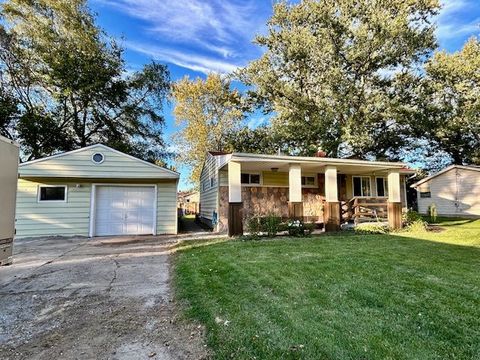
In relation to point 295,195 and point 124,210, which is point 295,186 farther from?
point 124,210

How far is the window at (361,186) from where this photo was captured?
575 inches

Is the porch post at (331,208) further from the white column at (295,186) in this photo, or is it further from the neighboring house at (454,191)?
the neighboring house at (454,191)

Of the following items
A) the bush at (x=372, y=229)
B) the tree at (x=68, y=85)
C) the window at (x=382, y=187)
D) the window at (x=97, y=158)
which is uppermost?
the tree at (x=68, y=85)

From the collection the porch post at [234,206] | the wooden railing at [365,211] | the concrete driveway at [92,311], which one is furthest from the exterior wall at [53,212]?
the wooden railing at [365,211]

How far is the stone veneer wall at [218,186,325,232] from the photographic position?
12039 millimetres

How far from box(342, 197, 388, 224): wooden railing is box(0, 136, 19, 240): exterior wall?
11.5m

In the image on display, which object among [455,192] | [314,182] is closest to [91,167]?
[314,182]

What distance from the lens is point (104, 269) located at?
576 centimetres

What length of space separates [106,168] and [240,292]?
8.61 meters

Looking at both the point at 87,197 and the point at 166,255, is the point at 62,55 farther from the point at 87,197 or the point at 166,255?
the point at 166,255

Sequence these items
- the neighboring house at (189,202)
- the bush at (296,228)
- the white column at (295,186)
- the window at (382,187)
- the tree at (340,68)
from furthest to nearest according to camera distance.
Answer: the neighboring house at (189,202) → the tree at (340,68) → the window at (382,187) → the white column at (295,186) → the bush at (296,228)

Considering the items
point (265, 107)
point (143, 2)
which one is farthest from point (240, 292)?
point (265, 107)

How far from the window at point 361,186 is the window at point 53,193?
13.0 meters

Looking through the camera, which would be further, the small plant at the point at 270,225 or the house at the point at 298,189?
the house at the point at 298,189
